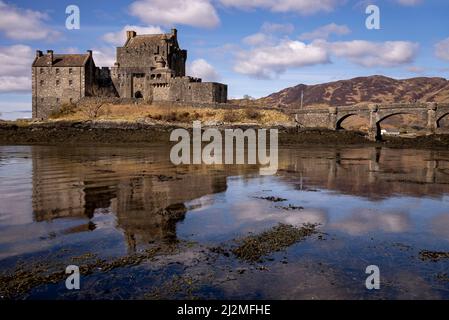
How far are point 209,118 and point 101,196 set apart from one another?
44.7 metres

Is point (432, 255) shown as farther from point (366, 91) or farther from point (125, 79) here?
point (366, 91)

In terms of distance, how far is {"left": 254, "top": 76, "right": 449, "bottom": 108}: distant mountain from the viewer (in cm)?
15362

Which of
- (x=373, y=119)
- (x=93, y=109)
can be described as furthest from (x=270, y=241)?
(x=93, y=109)

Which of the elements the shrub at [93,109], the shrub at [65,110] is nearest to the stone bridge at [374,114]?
the shrub at [93,109]

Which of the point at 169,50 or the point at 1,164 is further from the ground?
the point at 169,50

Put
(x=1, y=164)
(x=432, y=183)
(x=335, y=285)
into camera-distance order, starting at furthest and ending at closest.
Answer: (x=1, y=164)
(x=432, y=183)
(x=335, y=285)

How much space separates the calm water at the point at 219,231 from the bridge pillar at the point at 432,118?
43.2m

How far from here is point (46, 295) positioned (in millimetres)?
6336

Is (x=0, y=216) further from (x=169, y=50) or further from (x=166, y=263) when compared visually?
(x=169, y=50)

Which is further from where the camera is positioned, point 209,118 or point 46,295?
point 209,118

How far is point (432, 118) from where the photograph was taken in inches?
2311
